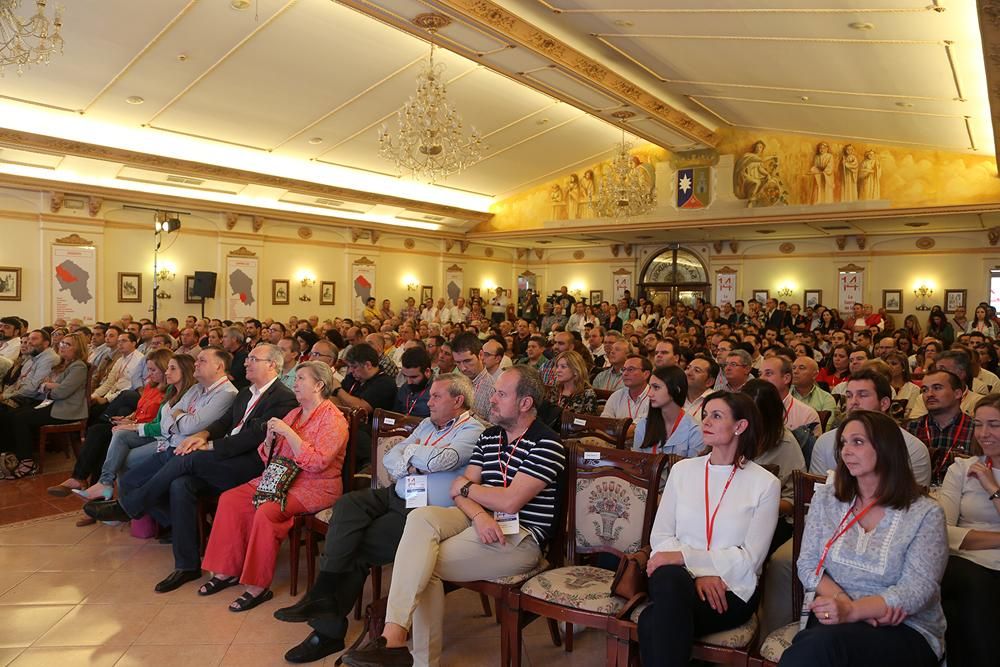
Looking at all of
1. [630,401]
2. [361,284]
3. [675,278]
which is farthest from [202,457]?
[675,278]

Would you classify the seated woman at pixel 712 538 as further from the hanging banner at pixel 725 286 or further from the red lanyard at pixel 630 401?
the hanging banner at pixel 725 286

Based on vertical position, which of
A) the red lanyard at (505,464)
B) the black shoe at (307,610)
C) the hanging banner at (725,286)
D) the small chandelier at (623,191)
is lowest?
the black shoe at (307,610)

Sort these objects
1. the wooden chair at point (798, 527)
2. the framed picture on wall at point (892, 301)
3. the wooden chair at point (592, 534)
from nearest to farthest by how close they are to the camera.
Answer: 1. the wooden chair at point (798, 527)
2. the wooden chair at point (592, 534)
3. the framed picture on wall at point (892, 301)

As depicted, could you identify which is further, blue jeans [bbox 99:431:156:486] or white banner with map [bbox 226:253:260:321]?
white banner with map [bbox 226:253:260:321]

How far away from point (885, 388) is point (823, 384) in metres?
3.46

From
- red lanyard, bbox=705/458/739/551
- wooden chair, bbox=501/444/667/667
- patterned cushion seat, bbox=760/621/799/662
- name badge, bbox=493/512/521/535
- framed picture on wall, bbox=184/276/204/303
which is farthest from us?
framed picture on wall, bbox=184/276/204/303

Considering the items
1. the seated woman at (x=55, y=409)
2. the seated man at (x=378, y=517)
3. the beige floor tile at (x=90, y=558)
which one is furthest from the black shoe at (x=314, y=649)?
the seated woman at (x=55, y=409)

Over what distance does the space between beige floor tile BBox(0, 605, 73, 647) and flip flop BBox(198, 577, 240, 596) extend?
62 centimetres

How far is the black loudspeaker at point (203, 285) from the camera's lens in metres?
13.8

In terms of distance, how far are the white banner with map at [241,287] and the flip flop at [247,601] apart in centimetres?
1190

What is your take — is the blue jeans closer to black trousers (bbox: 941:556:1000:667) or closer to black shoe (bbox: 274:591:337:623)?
black shoe (bbox: 274:591:337:623)

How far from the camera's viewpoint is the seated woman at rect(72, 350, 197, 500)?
4617 mm

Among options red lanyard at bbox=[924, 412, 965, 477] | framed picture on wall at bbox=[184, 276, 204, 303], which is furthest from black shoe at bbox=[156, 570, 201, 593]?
framed picture on wall at bbox=[184, 276, 204, 303]

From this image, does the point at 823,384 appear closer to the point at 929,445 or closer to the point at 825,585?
the point at 929,445
